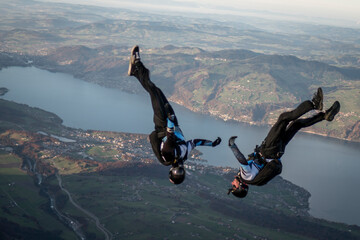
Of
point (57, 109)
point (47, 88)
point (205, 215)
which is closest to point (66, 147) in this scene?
point (57, 109)

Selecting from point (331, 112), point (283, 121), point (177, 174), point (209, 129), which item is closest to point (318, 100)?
point (331, 112)

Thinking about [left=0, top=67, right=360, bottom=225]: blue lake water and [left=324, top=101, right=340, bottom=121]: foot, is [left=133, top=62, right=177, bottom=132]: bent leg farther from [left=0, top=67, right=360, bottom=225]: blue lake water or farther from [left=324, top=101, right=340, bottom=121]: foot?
[left=0, top=67, right=360, bottom=225]: blue lake water

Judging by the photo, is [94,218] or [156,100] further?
[94,218]

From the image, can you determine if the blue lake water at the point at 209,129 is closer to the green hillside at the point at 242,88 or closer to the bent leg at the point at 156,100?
the green hillside at the point at 242,88

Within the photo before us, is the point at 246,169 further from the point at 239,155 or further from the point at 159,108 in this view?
the point at 159,108

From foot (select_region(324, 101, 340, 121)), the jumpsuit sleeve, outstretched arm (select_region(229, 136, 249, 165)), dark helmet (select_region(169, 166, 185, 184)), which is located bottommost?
dark helmet (select_region(169, 166, 185, 184))

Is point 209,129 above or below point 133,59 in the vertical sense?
below

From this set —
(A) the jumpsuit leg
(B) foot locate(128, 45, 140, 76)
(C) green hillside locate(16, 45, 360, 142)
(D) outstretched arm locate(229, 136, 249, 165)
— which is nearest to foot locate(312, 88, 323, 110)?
(D) outstretched arm locate(229, 136, 249, 165)

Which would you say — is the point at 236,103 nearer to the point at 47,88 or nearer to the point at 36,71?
the point at 47,88

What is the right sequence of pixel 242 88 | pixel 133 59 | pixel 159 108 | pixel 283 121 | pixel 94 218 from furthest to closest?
pixel 242 88, pixel 94 218, pixel 133 59, pixel 159 108, pixel 283 121
